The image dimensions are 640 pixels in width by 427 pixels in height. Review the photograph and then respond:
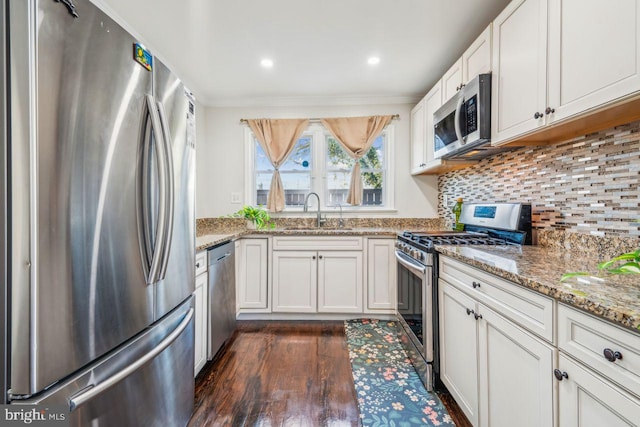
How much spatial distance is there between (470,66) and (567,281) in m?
1.58

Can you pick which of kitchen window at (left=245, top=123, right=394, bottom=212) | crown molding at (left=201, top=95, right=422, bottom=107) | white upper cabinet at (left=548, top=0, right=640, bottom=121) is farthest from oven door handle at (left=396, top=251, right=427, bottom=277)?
crown molding at (left=201, top=95, right=422, bottom=107)

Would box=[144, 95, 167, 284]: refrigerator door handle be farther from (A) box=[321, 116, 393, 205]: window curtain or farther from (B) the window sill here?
(A) box=[321, 116, 393, 205]: window curtain

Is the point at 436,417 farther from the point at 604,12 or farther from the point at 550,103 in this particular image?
the point at 604,12

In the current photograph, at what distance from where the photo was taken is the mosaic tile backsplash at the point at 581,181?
1190mm

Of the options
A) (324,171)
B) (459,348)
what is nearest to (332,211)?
(324,171)

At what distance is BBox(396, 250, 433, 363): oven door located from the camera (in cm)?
170

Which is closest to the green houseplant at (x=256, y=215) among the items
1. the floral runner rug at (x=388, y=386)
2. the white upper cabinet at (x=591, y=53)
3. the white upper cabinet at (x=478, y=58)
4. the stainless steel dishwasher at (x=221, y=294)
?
the stainless steel dishwasher at (x=221, y=294)

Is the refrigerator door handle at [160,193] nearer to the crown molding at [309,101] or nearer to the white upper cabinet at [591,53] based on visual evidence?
the white upper cabinet at [591,53]

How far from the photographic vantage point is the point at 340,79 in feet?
8.76

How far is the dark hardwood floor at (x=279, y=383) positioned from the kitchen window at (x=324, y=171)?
1.47m

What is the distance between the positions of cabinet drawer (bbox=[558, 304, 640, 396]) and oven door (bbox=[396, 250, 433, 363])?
0.89m

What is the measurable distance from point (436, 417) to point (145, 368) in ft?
4.76

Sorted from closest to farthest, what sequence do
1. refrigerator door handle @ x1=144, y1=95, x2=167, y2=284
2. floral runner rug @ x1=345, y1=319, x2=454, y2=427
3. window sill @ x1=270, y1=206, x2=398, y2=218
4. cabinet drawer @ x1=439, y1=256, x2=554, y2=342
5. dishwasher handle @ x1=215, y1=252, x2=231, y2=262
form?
cabinet drawer @ x1=439, y1=256, x2=554, y2=342, refrigerator door handle @ x1=144, y1=95, x2=167, y2=284, floral runner rug @ x1=345, y1=319, x2=454, y2=427, dishwasher handle @ x1=215, y1=252, x2=231, y2=262, window sill @ x1=270, y1=206, x2=398, y2=218

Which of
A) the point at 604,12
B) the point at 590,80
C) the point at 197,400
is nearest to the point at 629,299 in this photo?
the point at 590,80
